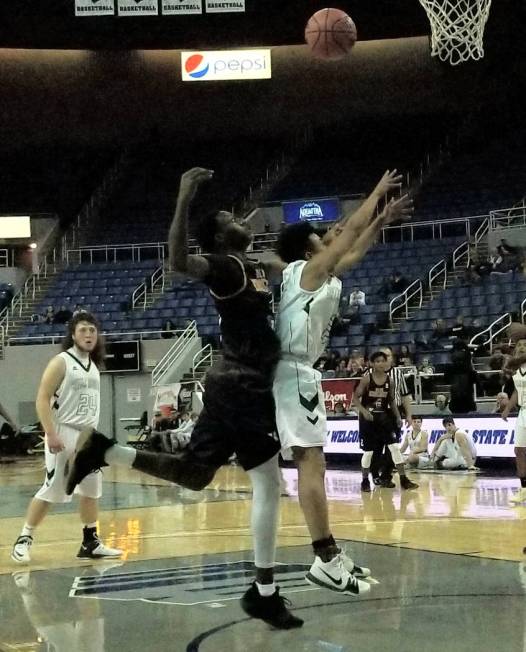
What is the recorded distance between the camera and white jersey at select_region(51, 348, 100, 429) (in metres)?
7.62

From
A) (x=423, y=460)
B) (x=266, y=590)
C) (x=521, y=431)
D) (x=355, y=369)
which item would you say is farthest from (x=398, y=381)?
(x=266, y=590)

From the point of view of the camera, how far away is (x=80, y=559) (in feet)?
24.9

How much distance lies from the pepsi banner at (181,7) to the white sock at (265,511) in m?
21.6

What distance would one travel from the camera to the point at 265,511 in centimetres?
516

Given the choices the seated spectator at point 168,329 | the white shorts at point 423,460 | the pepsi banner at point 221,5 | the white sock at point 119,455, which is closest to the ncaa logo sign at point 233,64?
the pepsi banner at point 221,5

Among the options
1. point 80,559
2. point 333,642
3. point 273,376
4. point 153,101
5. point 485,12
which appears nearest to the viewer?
point 333,642

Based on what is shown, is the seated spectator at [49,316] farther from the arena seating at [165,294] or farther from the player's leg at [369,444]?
the player's leg at [369,444]

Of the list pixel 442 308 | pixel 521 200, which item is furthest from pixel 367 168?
pixel 442 308

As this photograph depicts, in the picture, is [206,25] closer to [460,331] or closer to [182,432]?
Result: [460,331]

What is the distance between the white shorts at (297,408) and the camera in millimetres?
5129

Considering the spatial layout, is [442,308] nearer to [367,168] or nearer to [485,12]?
[485,12]

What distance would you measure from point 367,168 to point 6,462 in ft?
50.2

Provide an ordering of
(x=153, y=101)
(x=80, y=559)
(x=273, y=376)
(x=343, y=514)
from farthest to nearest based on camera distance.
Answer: (x=153, y=101) → (x=343, y=514) → (x=80, y=559) → (x=273, y=376)

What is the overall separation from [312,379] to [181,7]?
2158 centimetres
